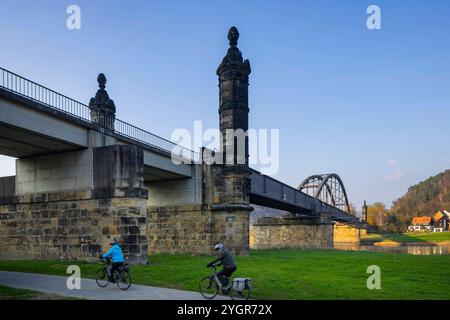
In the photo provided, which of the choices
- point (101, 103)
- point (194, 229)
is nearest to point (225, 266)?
point (194, 229)

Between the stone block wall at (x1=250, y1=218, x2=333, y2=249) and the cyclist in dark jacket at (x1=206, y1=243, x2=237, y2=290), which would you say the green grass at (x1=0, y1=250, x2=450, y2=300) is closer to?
the cyclist in dark jacket at (x1=206, y1=243, x2=237, y2=290)

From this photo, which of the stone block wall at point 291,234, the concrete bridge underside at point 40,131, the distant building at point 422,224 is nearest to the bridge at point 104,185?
the concrete bridge underside at point 40,131

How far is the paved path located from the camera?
1259cm

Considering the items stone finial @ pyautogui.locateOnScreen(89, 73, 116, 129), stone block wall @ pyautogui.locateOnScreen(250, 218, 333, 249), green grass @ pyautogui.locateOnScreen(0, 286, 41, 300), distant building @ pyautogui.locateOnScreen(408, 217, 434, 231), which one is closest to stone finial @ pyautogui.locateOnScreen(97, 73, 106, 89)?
stone finial @ pyautogui.locateOnScreen(89, 73, 116, 129)

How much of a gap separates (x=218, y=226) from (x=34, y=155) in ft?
43.8

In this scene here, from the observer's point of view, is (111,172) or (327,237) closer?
(111,172)

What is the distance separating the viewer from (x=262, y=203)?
52719mm

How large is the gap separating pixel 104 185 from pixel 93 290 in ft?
31.7

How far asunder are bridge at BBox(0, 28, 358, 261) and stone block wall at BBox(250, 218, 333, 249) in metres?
33.1

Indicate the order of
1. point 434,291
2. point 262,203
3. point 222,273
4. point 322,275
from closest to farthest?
point 222,273
point 434,291
point 322,275
point 262,203

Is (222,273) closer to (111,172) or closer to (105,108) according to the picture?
(111,172)
